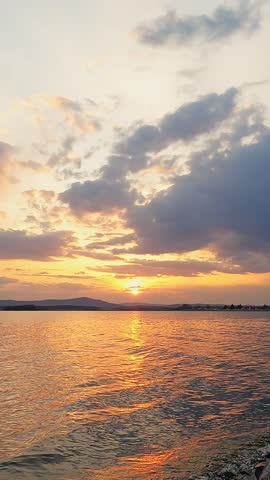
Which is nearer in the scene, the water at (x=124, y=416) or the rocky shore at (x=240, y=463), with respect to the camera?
the rocky shore at (x=240, y=463)

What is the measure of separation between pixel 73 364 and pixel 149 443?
29272mm

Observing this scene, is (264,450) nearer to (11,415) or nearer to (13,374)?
(11,415)

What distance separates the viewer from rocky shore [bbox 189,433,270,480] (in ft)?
49.9

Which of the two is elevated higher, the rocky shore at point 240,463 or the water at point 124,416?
the rocky shore at point 240,463

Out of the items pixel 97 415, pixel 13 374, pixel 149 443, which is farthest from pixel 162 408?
pixel 13 374

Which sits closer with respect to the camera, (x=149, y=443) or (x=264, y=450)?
(x=264, y=450)

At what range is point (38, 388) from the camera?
111 feet

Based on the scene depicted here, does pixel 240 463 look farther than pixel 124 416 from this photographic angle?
No

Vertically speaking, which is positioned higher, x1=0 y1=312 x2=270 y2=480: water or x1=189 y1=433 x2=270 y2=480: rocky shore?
x1=189 y1=433 x2=270 y2=480: rocky shore

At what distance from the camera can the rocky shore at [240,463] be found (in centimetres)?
1520

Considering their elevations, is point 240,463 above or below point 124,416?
above

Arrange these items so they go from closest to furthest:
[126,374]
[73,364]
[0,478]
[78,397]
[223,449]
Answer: [0,478] < [223,449] < [78,397] < [126,374] < [73,364]

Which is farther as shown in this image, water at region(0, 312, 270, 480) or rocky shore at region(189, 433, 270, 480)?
water at region(0, 312, 270, 480)

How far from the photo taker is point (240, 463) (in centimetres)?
1694
